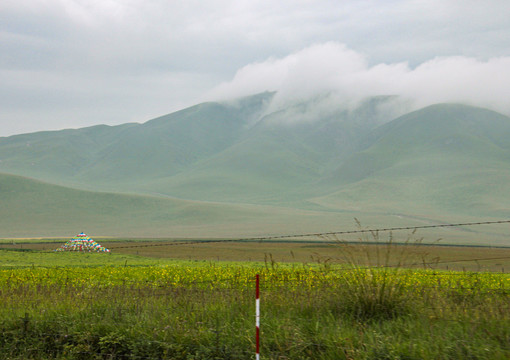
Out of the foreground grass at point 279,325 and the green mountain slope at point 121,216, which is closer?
the foreground grass at point 279,325

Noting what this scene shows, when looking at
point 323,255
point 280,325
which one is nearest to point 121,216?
point 323,255

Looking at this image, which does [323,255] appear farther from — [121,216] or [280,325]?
[121,216]

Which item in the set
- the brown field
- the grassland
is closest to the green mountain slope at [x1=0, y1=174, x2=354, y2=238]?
the brown field

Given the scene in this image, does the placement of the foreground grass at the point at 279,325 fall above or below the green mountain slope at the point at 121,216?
below

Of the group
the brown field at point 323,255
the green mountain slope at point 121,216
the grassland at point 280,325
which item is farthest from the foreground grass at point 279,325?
the green mountain slope at point 121,216

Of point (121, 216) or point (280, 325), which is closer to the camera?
point (280, 325)

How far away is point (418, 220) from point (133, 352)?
528 ft

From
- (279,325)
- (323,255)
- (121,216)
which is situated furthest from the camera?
(121,216)

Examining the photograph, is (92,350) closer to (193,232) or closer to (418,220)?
(193,232)

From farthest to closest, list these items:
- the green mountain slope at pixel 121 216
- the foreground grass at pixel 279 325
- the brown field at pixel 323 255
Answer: the green mountain slope at pixel 121 216 < the brown field at pixel 323 255 < the foreground grass at pixel 279 325

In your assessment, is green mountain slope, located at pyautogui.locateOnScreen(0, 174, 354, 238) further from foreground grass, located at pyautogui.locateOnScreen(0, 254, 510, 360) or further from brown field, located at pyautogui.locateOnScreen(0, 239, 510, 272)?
foreground grass, located at pyautogui.locateOnScreen(0, 254, 510, 360)

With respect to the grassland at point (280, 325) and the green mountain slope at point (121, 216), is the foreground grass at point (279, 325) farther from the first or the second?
the green mountain slope at point (121, 216)

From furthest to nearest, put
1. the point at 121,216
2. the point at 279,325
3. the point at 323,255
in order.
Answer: the point at 121,216 < the point at 323,255 < the point at 279,325

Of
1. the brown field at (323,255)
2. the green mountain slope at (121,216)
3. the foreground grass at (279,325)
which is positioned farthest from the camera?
the green mountain slope at (121,216)
